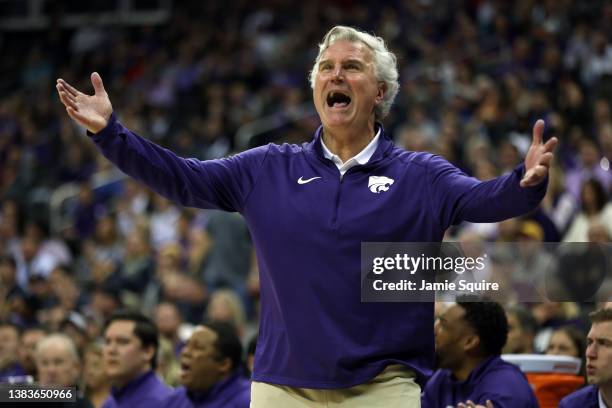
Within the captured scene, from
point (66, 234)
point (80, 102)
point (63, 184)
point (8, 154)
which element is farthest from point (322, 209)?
point (8, 154)

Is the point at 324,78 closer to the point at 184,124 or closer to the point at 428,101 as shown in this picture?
the point at 428,101

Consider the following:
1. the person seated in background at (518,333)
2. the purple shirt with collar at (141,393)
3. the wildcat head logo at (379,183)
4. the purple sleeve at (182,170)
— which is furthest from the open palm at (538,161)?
the purple shirt with collar at (141,393)

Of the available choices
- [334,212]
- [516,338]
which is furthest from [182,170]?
[516,338]

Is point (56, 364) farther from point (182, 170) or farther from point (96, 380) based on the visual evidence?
point (182, 170)

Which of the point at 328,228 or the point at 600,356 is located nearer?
the point at 328,228

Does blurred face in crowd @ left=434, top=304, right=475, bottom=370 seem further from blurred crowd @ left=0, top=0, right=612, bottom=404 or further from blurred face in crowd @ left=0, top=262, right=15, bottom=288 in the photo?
blurred face in crowd @ left=0, top=262, right=15, bottom=288

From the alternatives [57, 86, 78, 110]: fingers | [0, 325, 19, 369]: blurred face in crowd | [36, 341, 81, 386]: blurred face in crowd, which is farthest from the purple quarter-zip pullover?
[0, 325, 19, 369]: blurred face in crowd

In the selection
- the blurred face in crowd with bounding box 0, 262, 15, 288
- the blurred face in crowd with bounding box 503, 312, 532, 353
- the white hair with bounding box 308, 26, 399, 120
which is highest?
the blurred face in crowd with bounding box 0, 262, 15, 288

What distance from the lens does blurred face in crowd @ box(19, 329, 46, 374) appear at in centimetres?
699

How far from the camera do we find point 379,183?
360 cm

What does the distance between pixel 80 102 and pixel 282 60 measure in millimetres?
11592

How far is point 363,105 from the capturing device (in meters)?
3.73

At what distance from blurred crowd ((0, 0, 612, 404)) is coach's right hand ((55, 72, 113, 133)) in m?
2.80

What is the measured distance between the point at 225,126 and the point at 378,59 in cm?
998
